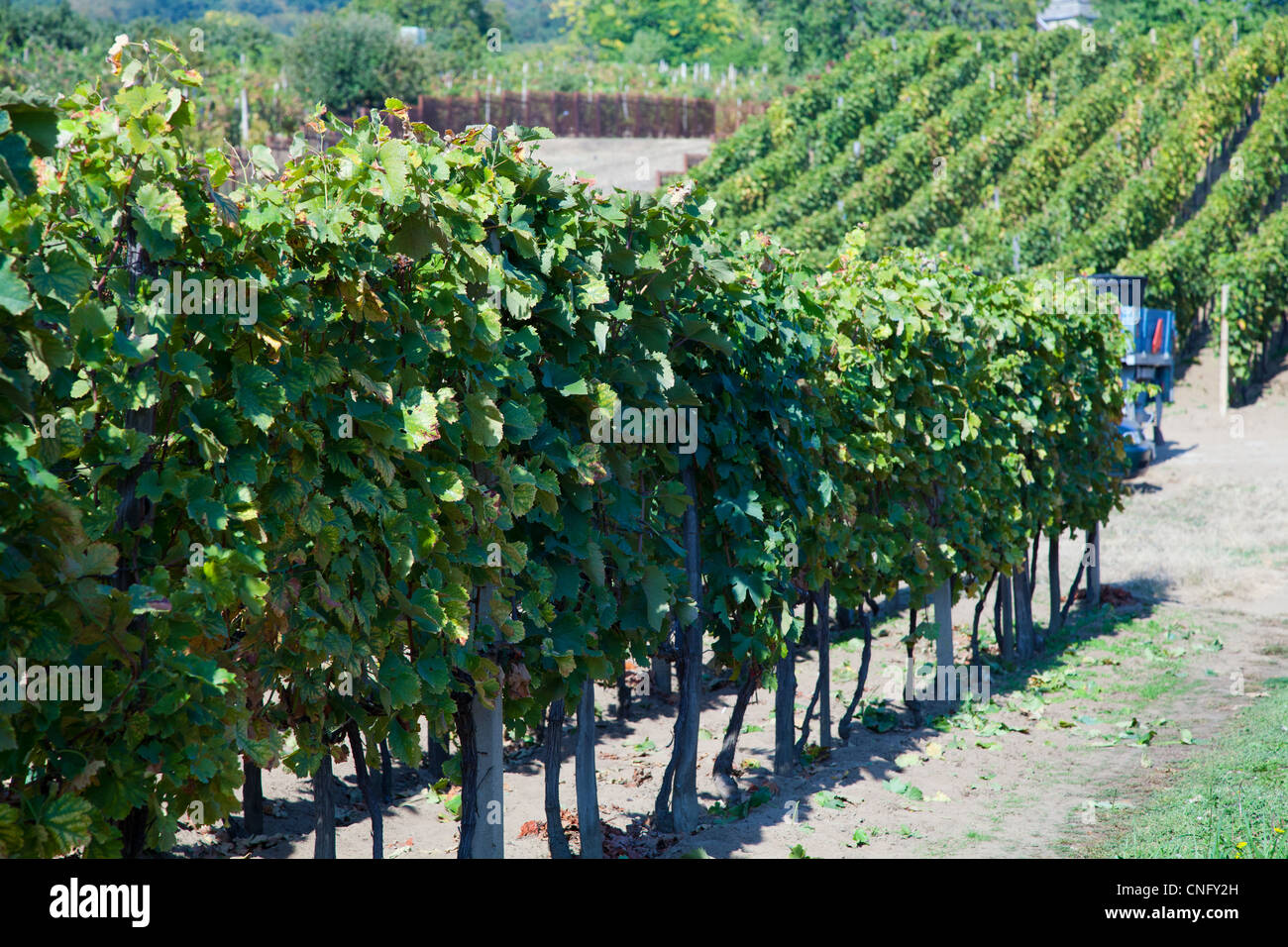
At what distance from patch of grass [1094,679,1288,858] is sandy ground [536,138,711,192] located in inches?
1140

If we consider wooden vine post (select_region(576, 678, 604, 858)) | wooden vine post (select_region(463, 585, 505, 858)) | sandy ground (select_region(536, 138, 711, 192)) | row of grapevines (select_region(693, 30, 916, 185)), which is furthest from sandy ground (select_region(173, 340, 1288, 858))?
row of grapevines (select_region(693, 30, 916, 185))

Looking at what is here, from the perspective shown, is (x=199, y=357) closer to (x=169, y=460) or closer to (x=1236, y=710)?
(x=169, y=460)

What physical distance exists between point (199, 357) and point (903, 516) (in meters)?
5.06

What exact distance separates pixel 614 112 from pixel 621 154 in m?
2.54

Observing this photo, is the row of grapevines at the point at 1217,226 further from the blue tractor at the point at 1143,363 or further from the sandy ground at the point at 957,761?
the sandy ground at the point at 957,761

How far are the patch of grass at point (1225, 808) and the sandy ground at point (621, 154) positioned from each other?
95.0 ft

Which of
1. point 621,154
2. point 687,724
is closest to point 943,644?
point 687,724

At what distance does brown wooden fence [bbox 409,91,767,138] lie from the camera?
37.0 metres

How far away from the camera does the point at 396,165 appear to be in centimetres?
336

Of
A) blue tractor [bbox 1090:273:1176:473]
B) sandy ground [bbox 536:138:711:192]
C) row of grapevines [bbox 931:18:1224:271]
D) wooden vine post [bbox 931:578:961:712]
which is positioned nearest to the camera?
wooden vine post [bbox 931:578:961:712]

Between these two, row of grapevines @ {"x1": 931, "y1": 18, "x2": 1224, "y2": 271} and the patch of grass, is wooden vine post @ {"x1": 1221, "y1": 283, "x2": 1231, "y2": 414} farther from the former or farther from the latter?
the patch of grass

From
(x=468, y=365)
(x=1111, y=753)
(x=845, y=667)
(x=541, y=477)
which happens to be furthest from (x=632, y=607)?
(x=845, y=667)

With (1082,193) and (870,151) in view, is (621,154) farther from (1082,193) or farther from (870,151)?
(1082,193)

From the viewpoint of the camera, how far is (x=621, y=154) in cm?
3834
